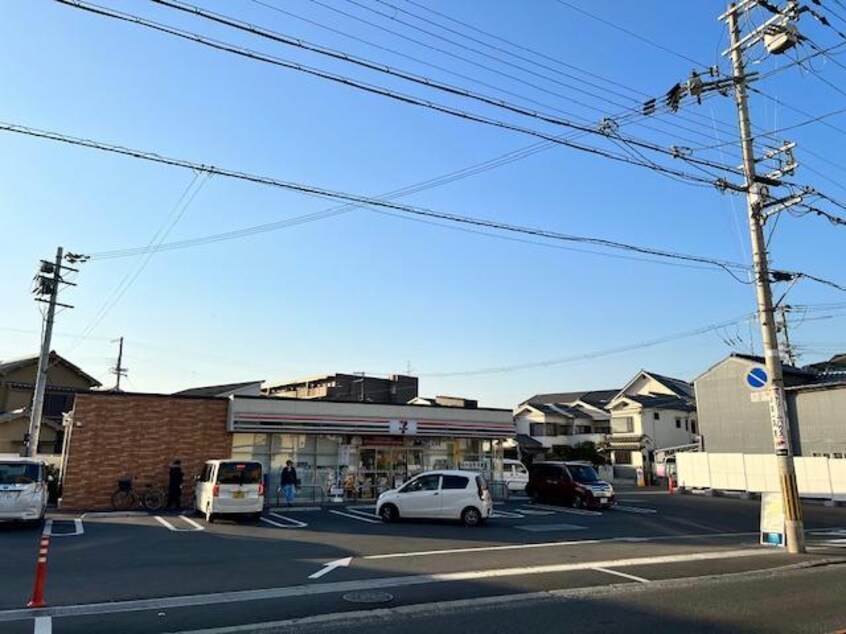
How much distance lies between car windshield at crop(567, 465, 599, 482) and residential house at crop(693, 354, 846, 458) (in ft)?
45.4

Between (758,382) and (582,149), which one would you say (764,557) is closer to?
(758,382)

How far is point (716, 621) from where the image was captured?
25.0ft

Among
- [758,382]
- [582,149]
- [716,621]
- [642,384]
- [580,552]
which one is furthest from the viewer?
[642,384]

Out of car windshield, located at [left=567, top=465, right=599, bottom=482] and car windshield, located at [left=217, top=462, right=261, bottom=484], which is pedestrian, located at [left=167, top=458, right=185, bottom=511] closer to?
car windshield, located at [left=217, top=462, right=261, bottom=484]

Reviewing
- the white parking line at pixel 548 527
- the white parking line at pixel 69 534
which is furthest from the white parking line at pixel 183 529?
the white parking line at pixel 548 527

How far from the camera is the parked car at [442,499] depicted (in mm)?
18984

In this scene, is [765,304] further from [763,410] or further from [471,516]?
[763,410]

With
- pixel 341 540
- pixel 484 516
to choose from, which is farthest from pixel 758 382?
pixel 341 540

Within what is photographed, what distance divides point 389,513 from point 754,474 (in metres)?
23.0

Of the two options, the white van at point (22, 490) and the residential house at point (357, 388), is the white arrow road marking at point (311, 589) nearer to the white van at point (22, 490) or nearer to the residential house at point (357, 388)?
the white van at point (22, 490)

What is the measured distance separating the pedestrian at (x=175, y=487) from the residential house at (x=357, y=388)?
26.6 metres

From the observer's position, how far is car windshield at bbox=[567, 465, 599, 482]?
85.2 feet

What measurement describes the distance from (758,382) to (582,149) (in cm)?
720

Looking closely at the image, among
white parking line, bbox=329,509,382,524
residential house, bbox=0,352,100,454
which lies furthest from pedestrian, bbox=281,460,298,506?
residential house, bbox=0,352,100,454
